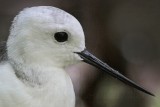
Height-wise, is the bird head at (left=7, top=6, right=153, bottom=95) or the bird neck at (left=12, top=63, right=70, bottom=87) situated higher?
the bird head at (left=7, top=6, right=153, bottom=95)

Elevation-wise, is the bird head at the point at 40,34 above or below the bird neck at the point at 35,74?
above

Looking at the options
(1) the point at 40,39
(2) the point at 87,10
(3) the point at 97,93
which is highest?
(1) the point at 40,39

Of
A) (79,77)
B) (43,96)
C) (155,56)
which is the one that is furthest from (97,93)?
(43,96)

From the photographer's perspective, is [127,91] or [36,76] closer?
[36,76]

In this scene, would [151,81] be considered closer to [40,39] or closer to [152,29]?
[152,29]

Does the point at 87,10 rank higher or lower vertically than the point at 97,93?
higher

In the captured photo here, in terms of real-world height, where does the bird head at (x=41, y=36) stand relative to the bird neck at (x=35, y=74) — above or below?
above
